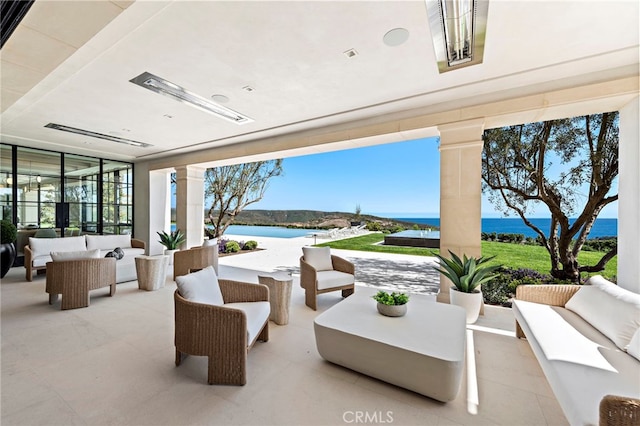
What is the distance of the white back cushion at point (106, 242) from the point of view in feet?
18.7

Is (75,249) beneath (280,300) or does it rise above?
above

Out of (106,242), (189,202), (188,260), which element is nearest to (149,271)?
(188,260)

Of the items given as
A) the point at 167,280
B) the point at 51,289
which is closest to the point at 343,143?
the point at 167,280

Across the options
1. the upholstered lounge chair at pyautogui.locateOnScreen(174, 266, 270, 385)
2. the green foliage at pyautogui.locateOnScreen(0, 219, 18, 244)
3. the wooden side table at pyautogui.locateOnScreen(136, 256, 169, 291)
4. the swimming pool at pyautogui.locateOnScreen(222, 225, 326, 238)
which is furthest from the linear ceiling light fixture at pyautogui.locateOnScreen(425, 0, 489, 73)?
the swimming pool at pyautogui.locateOnScreen(222, 225, 326, 238)

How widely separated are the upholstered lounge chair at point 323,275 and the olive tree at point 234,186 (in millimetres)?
6261

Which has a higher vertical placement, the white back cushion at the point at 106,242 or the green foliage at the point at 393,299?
the white back cushion at the point at 106,242

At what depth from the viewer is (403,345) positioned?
1.89 m

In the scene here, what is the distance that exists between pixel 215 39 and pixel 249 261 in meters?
6.13

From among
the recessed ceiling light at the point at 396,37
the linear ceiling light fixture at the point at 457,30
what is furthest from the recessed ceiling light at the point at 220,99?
the linear ceiling light fixture at the point at 457,30

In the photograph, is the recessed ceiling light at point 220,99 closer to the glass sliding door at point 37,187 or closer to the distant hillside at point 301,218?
the glass sliding door at point 37,187

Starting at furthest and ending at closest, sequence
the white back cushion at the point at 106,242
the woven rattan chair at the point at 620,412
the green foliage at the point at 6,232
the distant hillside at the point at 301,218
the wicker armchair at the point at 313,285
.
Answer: the distant hillside at the point at 301,218
the white back cushion at the point at 106,242
the green foliage at the point at 6,232
the wicker armchair at the point at 313,285
the woven rattan chair at the point at 620,412

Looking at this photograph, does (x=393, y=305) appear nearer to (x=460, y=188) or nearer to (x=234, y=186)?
(x=460, y=188)

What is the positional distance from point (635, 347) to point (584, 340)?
26cm

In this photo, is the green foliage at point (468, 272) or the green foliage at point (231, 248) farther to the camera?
the green foliage at point (231, 248)
